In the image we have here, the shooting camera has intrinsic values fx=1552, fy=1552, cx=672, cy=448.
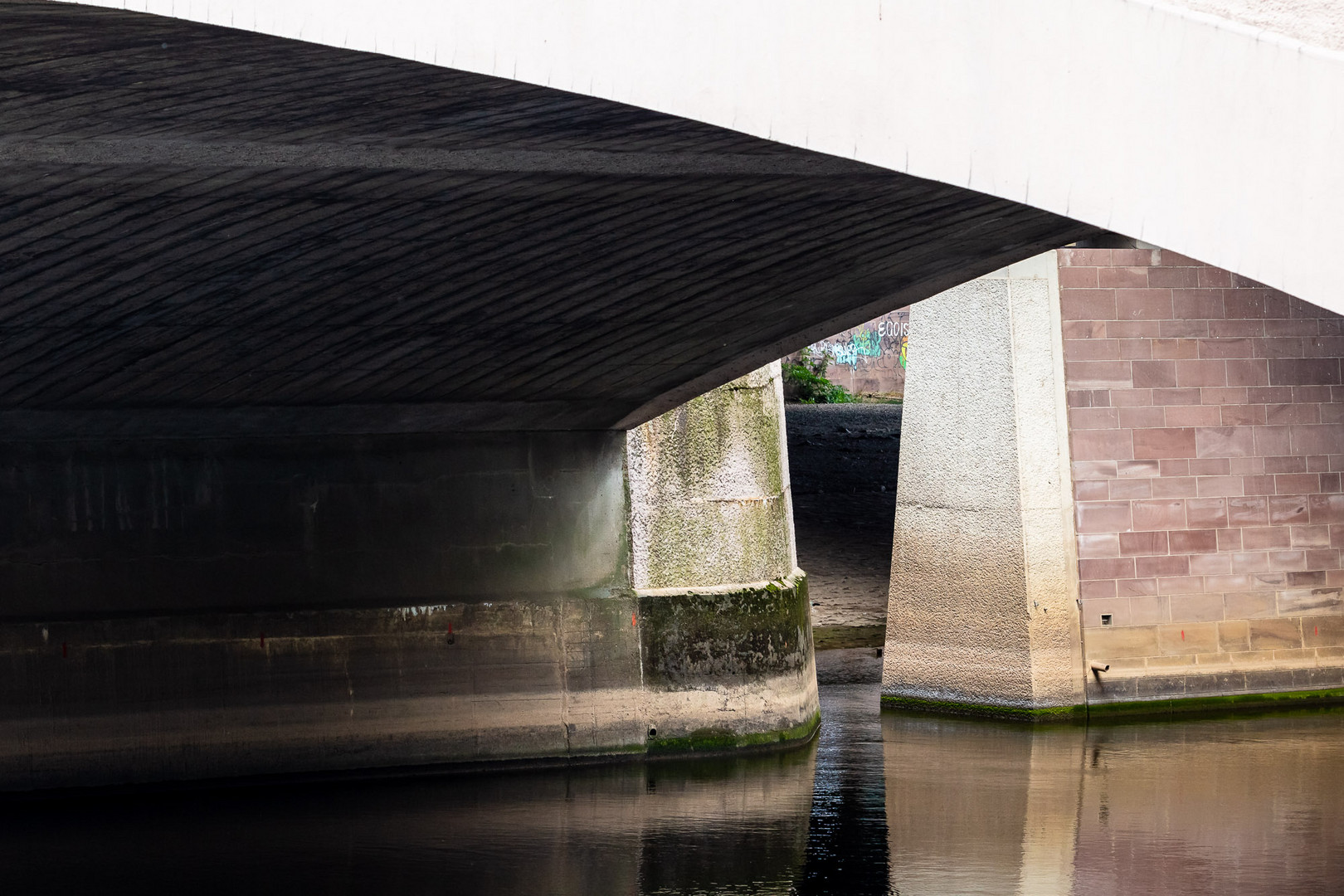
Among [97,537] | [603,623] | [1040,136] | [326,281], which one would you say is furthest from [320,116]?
[603,623]

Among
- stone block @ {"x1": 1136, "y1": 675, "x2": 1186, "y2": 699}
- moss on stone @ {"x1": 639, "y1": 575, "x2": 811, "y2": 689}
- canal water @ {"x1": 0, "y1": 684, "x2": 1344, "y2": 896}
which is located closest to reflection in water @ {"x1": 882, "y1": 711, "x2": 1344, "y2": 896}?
canal water @ {"x1": 0, "y1": 684, "x2": 1344, "y2": 896}

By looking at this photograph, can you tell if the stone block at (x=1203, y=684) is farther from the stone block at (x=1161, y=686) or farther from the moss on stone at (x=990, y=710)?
the moss on stone at (x=990, y=710)

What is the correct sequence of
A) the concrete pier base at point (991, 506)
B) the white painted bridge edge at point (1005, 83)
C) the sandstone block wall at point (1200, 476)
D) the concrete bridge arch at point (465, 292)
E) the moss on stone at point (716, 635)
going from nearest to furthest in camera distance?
the white painted bridge edge at point (1005, 83) < the concrete bridge arch at point (465, 292) < the moss on stone at point (716, 635) < the concrete pier base at point (991, 506) < the sandstone block wall at point (1200, 476)

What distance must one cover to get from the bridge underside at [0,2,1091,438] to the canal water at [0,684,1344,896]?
10.1 feet

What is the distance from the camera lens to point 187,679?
12.4m

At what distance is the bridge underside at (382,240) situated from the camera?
17.6 ft

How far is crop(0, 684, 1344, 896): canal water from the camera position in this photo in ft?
34.7

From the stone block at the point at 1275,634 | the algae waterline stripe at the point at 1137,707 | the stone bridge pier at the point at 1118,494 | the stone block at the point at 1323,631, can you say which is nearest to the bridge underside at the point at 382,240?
the stone bridge pier at the point at 1118,494

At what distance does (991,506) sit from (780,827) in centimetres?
438

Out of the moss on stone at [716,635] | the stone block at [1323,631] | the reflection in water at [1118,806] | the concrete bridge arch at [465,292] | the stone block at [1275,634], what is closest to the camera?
the concrete bridge arch at [465,292]

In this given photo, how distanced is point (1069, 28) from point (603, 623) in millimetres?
10999

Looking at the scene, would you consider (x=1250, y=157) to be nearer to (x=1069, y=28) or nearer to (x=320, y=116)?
(x=1069, y=28)

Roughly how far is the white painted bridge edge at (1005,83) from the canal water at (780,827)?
7.98 metres

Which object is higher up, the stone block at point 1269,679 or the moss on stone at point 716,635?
the moss on stone at point 716,635
